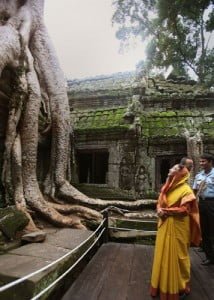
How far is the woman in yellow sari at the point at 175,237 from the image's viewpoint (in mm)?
2816

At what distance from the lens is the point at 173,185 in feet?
10.3

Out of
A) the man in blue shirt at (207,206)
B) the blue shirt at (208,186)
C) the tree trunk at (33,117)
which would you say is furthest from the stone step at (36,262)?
the blue shirt at (208,186)

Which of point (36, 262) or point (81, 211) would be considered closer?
point (36, 262)

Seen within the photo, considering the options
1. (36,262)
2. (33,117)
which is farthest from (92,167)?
(36,262)

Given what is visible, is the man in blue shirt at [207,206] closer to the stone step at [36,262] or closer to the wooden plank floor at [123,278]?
the wooden plank floor at [123,278]

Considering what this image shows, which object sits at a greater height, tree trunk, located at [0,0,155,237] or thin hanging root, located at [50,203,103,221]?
tree trunk, located at [0,0,155,237]

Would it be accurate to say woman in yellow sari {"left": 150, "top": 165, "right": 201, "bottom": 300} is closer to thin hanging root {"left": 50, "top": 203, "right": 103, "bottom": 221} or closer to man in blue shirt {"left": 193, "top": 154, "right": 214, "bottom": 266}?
man in blue shirt {"left": 193, "top": 154, "right": 214, "bottom": 266}

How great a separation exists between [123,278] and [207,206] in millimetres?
1444

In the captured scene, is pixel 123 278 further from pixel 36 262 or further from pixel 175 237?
pixel 36 262

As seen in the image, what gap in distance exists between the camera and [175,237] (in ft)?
9.70

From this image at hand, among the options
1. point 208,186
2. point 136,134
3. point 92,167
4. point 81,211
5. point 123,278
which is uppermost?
point 136,134

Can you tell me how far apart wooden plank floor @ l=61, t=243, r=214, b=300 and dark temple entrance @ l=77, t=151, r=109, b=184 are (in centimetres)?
407

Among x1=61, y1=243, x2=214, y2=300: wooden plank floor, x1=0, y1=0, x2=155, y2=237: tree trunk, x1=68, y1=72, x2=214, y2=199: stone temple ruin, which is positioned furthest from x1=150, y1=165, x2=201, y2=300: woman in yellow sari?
x1=68, y1=72, x2=214, y2=199: stone temple ruin

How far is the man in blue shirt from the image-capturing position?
394cm
